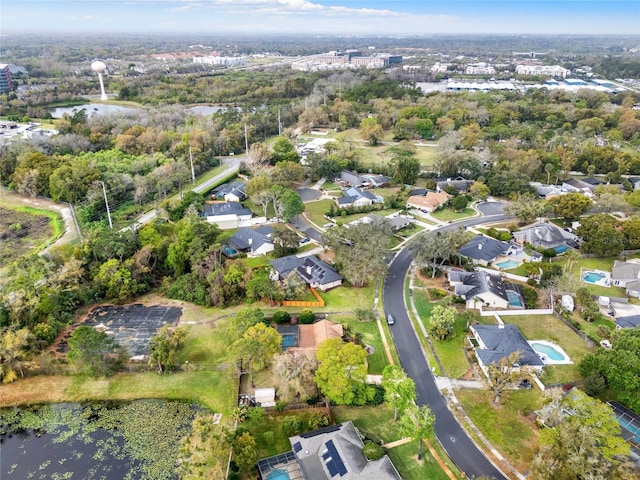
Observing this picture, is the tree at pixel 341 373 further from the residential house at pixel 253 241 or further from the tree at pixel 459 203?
the tree at pixel 459 203

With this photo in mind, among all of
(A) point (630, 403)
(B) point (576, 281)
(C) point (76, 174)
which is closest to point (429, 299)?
(B) point (576, 281)

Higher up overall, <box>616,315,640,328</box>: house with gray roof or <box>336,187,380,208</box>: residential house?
<box>336,187,380,208</box>: residential house

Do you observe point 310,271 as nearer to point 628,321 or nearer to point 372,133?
point 628,321

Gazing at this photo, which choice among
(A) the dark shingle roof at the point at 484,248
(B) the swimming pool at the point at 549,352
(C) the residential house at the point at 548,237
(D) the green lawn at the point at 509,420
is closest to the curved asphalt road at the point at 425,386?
(D) the green lawn at the point at 509,420

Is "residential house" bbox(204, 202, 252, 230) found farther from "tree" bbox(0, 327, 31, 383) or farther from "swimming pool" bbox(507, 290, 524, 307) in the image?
"swimming pool" bbox(507, 290, 524, 307)

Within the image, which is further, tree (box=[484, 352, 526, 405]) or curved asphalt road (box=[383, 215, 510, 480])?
tree (box=[484, 352, 526, 405])

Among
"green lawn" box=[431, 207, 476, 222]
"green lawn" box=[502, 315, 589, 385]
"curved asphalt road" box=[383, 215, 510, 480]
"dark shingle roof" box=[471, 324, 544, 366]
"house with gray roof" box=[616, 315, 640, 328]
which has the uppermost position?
"dark shingle roof" box=[471, 324, 544, 366]

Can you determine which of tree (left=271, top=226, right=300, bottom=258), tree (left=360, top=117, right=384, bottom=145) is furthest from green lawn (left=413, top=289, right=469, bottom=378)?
tree (left=360, top=117, right=384, bottom=145)
